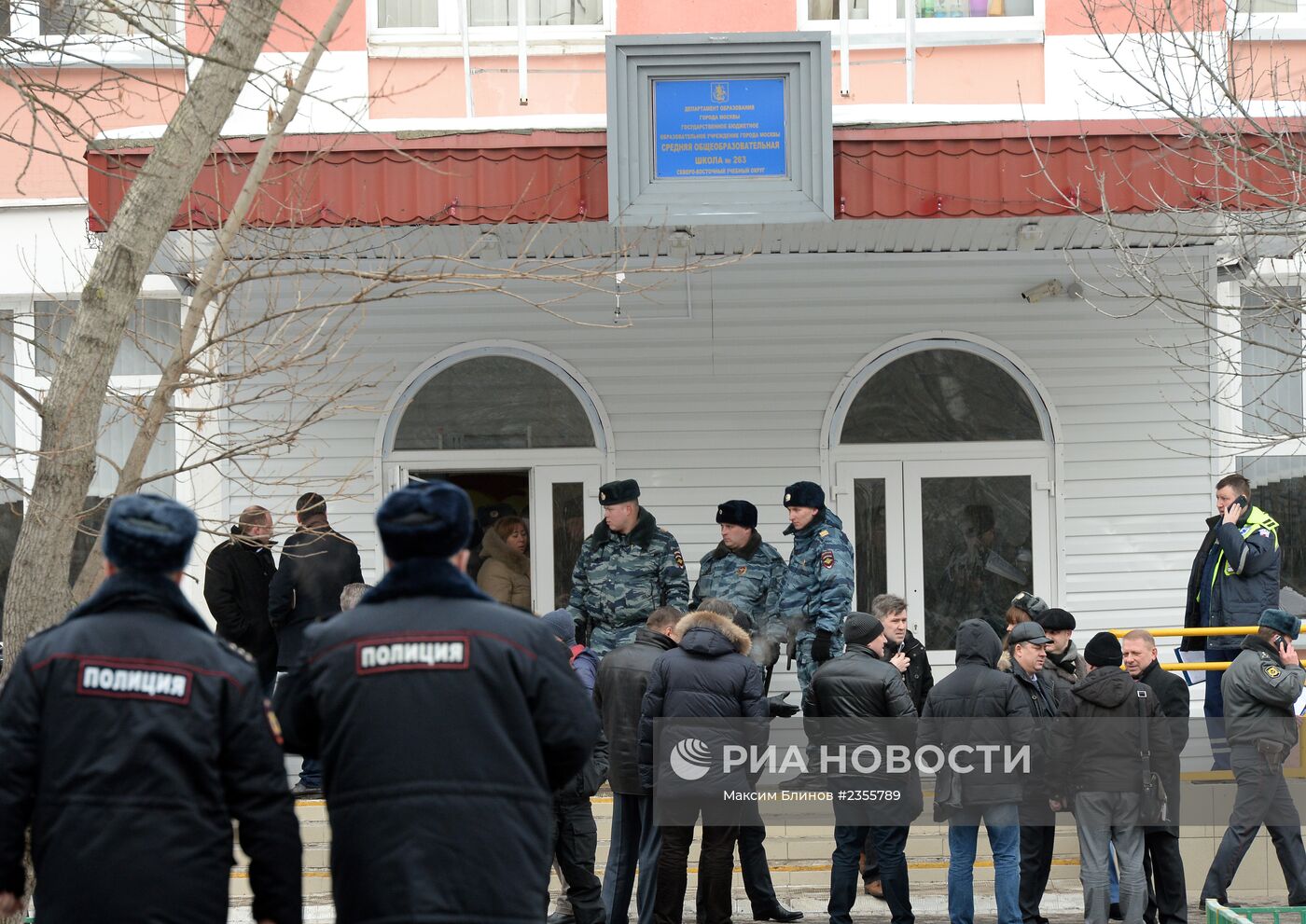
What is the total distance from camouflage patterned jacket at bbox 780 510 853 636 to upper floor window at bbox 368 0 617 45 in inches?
184

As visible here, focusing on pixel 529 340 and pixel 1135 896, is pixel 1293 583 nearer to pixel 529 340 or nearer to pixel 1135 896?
pixel 1135 896

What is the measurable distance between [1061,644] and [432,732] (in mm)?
6073

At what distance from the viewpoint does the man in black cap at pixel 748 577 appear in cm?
1069

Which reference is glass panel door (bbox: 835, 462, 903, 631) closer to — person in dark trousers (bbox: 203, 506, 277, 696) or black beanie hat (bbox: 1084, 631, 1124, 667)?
black beanie hat (bbox: 1084, 631, 1124, 667)

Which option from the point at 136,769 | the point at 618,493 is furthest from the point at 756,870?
the point at 136,769

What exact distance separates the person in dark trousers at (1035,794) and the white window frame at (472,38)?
633cm

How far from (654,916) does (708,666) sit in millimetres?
1428

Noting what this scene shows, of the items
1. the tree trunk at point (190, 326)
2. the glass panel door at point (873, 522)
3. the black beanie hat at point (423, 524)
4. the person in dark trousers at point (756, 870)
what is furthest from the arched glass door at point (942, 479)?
the black beanie hat at point (423, 524)

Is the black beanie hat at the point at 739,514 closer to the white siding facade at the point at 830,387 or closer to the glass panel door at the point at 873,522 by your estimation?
the white siding facade at the point at 830,387

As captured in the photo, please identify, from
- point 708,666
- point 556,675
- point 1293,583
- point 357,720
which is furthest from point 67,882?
point 1293,583

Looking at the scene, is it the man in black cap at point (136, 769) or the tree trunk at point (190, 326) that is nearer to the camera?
the man in black cap at point (136, 769)

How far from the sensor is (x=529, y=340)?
1253 cm

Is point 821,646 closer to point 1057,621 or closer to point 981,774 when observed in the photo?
point 1057,621

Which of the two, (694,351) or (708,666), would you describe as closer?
(708,666)
